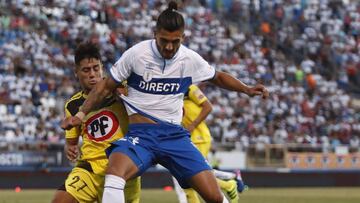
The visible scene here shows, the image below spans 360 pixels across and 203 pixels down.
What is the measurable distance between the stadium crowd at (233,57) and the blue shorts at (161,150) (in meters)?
17.6

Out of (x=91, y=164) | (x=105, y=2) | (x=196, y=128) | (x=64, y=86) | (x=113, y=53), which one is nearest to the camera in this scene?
(x=91, y=164)

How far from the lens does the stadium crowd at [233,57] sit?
28672 mm

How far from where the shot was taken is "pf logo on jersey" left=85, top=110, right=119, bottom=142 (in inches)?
383

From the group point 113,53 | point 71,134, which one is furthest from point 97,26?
point 71,134

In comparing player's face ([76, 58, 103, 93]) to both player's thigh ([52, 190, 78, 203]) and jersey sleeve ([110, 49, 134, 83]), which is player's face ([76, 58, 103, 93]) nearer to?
jersey sleeve ([110, 49, 134, 83])

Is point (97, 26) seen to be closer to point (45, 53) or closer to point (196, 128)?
point (45, 53)

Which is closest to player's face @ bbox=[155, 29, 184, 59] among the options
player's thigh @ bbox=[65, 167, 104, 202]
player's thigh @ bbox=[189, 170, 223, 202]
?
player's thigh @ bbox=[189, 170, 223, 202]

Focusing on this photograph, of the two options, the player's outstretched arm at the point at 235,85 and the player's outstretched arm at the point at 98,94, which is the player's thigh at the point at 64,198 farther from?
the player's outstretched arm at the point at 235,85

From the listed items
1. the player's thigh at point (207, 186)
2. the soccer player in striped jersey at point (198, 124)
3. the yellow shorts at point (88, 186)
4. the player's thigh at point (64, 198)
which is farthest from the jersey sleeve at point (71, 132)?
the soccer player in striped jersey at point (198, 124)

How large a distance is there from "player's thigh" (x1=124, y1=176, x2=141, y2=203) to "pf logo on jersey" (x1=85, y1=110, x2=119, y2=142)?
1.67 feet

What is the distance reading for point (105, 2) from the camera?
34.3 m

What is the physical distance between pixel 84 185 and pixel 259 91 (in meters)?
1.94

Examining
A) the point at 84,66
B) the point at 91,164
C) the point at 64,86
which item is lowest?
the point at 64,86

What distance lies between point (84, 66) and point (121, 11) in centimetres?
2494
